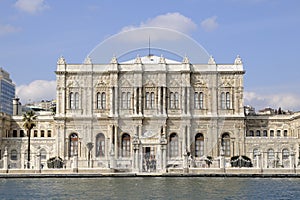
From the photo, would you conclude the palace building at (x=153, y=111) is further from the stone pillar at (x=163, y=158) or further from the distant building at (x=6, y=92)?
the distant building at (x=6, y=92)

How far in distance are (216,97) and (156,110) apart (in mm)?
6370

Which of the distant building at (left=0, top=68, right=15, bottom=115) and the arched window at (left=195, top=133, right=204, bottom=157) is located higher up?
the distant building at (left=0, top=68, right=15, bottom=115)

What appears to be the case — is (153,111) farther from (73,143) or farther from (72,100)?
(73,143)

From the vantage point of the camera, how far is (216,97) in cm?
6781

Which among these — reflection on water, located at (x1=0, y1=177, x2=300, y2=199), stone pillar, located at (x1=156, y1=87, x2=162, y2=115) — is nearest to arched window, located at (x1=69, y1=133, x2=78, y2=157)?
stone pillar, located at (x1=156, y1=87, x2=162, y2=115)

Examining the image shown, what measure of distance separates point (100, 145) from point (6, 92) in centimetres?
5873

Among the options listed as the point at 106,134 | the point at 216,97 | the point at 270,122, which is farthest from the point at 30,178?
the point at 270,122

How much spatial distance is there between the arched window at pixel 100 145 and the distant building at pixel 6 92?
172 ft

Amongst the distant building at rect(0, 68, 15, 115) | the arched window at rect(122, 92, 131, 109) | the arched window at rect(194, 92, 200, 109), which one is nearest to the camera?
the arched window at rect(122, 92, 131, 109)

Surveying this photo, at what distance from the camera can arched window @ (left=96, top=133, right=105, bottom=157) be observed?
66.8m

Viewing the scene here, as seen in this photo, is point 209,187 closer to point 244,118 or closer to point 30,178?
point 30,178

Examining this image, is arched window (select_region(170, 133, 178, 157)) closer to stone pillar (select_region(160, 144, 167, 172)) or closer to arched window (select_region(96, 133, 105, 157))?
arched window (select_region(96, 133, 105, 157))

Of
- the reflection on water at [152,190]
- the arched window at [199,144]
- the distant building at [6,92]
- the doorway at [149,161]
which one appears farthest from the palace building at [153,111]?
the distant building at [6,92]

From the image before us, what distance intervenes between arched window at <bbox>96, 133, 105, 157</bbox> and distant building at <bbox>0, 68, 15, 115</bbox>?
52.4m
